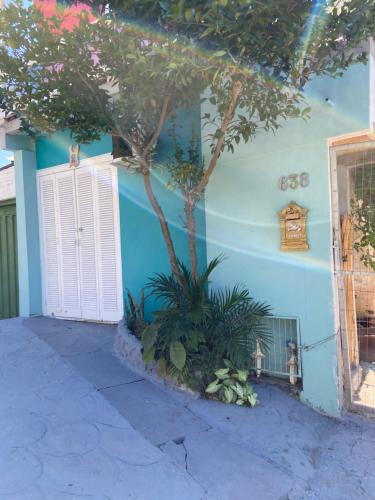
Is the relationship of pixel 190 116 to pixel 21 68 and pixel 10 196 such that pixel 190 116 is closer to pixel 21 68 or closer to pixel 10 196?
pixel 21 68

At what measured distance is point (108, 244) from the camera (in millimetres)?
5508

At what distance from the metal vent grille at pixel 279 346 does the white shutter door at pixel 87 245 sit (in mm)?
2628

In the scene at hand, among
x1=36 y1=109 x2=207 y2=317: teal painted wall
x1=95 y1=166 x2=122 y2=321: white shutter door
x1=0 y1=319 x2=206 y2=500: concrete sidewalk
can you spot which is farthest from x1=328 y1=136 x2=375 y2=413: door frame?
x1=95 y1=166 x2=122 y2=321: white shutter door

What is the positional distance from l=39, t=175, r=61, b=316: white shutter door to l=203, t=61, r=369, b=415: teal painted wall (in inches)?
114

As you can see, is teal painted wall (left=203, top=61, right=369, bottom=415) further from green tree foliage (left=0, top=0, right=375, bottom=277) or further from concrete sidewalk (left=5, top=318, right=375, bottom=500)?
concrete sidewalk (left=5, top=318, right=375, bottom=500)

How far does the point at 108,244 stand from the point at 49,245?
1.30m

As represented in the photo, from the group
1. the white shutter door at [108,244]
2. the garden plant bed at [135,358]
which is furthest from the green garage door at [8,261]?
the garden plant bed at [135,358]

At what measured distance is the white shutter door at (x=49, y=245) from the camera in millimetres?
6133

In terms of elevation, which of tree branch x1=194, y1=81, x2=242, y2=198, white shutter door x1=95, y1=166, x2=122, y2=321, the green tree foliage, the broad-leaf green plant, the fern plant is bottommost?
the broad-leaf green plant

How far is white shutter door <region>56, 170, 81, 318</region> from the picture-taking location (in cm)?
589

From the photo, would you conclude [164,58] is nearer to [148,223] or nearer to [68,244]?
[148,223]

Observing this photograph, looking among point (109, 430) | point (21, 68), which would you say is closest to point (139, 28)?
point (21, 68)

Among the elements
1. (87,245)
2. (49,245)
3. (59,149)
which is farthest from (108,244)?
(59,149)

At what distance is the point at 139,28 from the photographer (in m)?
3.03
